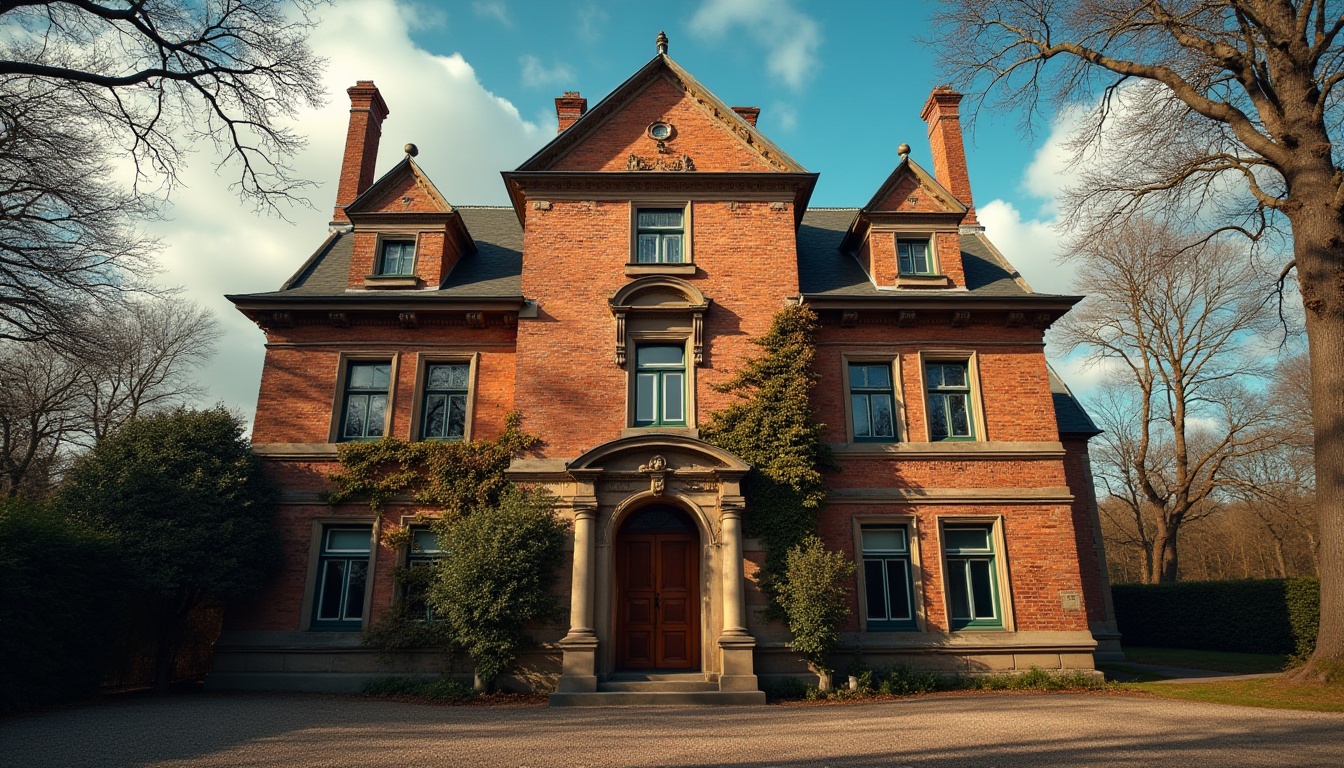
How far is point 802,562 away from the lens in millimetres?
12391

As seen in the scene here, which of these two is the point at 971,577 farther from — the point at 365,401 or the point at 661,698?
the point at 365,401

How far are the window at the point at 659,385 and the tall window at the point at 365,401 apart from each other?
523 centimetres

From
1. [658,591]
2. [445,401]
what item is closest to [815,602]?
[658,591]

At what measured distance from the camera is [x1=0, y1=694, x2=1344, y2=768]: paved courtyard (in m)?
6.73

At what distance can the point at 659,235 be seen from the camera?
1540 centimetres

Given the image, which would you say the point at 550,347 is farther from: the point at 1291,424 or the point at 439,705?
the point at 1291,424

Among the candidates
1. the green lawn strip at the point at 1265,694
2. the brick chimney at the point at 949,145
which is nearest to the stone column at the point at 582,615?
the green lawn strip at the point at 1265,694

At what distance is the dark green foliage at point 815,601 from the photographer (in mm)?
12078

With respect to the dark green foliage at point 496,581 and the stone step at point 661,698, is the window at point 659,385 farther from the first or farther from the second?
the stone step at point 661,698

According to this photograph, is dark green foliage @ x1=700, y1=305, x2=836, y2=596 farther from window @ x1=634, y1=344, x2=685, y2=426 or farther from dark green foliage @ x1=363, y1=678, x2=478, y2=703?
dark green foliage @ x1=363, y1=678, x2=478, y2=703

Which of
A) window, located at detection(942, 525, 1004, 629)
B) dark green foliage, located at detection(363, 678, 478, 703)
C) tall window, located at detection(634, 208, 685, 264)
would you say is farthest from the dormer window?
dark green foliage, located at detection(363, 678, 478, 703)

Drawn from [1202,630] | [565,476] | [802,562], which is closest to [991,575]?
[802,562]

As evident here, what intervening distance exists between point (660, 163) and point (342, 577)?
34.7 ft

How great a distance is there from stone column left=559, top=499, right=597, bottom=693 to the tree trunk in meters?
11.0
